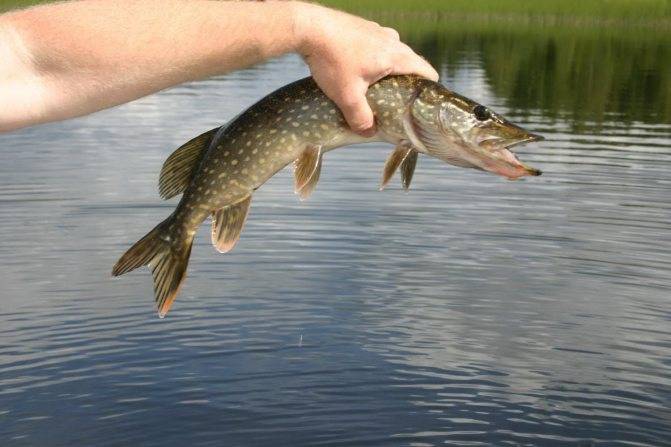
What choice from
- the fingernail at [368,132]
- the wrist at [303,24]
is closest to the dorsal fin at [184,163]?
the fingernail at [368,132]

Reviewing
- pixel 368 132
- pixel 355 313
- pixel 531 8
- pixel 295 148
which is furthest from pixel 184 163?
pixel 531 8

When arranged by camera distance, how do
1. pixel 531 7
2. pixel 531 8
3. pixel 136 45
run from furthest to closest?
1. pixel 531 8
2. pixel 531 7
3. pixel 136 45

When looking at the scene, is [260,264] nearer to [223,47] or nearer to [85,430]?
[85,430]

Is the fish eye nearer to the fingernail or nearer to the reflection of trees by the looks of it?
the fingernail

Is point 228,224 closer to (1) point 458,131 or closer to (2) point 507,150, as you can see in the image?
(1) point 458,131

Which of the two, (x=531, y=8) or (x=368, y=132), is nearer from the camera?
(x=368, y=132)
